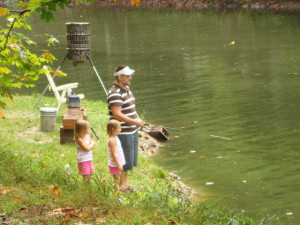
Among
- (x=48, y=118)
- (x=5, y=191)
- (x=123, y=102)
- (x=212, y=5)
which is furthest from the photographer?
(x=212, y=5)

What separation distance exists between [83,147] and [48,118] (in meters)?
3.31

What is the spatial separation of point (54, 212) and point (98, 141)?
4556 mm

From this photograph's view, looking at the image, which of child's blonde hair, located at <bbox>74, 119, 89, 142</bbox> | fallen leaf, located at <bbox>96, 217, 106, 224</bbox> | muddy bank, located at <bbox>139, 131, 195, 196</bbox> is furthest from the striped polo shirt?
fallen leaf, located at <bbox>96, 217, 106, 224</bbox>

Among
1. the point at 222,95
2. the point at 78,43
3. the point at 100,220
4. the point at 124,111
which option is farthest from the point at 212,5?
the point at 100,220

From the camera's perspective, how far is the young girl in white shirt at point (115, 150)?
6.84m

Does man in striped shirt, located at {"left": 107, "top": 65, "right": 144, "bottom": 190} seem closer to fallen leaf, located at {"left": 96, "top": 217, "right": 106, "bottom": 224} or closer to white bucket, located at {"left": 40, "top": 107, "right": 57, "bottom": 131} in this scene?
fallen leaf, located at {"left": 96, "top": 217, "right": 106, "bottom": 224}

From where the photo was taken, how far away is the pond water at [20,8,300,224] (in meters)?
8.77

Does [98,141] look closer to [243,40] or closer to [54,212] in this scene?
[54,212]

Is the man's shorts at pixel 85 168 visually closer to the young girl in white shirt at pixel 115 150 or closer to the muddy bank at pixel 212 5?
the young girl in white shirt at pixel 115 150

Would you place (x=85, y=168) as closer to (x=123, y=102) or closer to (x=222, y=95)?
(x=123, y=102)

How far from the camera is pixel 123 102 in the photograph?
7.09m

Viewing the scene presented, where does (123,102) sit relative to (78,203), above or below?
above

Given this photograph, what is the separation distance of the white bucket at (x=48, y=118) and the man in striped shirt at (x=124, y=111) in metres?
3.14

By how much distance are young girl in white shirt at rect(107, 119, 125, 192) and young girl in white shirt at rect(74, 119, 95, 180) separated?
283mm
